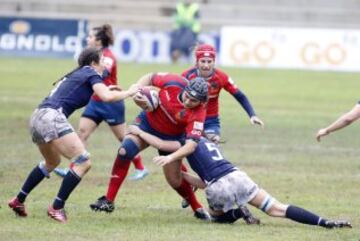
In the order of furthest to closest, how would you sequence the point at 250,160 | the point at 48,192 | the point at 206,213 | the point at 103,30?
the point at 250,160 → the point at 103,30 → the point at 48,192 → the point at 206,213

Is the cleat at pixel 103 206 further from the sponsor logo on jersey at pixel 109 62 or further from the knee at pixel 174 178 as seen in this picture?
the sponsor logo on jersey at pixel 109 62

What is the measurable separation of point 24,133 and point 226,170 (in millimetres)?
9407

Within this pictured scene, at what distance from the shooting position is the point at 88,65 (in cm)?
1173

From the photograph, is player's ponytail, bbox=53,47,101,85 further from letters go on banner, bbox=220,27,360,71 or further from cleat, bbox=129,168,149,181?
letters go on banner, bbox=220,27,360,71

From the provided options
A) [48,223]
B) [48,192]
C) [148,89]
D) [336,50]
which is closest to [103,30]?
[48,192]

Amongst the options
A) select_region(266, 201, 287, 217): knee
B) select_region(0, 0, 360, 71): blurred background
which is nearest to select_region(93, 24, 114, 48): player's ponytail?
select_region(266, 201, 287, 217): knee

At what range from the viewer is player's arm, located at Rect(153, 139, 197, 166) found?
36.8 feet

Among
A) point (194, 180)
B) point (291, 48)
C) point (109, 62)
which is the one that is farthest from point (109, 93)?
point (291, 48)

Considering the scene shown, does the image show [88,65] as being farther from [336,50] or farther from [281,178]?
[336,50]

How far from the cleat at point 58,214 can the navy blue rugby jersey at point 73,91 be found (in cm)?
100

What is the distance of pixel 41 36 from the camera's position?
132 ft

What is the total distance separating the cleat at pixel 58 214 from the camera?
11.3 meters

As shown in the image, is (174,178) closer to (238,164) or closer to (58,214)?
(58,214)

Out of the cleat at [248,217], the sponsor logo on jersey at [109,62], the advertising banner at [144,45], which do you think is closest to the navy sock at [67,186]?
the cleat at [248,217]
